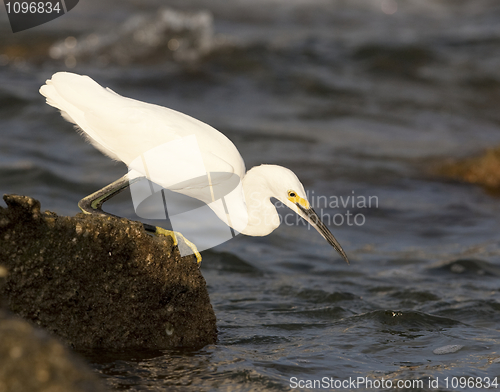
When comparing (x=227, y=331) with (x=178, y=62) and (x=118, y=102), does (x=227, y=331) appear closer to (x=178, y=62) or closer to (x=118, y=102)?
(x=118, y=102)

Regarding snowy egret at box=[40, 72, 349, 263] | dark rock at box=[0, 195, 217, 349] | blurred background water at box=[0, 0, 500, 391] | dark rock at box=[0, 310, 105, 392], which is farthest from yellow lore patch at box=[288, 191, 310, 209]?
dark rock at box=[0, 310, 105, 392]

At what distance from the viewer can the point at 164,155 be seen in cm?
498

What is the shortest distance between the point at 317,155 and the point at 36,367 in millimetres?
9894

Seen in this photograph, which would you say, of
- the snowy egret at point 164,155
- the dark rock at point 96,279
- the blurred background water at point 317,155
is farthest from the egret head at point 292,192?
the blurred background water at point 317,155

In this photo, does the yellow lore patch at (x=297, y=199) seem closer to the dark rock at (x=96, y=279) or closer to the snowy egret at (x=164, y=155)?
the snowy egret at (x=164, y=155)

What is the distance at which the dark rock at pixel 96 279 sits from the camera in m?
4.03

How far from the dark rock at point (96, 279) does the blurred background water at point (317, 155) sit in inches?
8.6

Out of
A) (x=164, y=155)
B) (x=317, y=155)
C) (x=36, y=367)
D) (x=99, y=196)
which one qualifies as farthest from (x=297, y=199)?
(x=317, y=155)

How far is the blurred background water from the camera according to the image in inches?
199

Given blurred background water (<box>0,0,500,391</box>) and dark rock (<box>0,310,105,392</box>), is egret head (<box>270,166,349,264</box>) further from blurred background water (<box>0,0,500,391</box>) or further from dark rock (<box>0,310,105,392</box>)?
dark rock (<box>0,310,105,392</box>)

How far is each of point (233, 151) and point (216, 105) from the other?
9039 mm

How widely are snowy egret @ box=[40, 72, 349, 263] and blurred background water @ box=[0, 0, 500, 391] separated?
1134 millimetres

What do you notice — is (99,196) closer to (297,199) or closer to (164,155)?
(164,155)

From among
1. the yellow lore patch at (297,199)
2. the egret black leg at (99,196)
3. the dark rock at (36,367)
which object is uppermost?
the egret black leg at (99,196)
